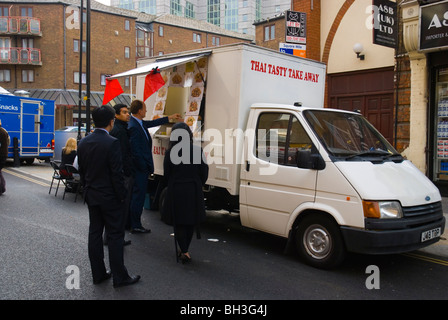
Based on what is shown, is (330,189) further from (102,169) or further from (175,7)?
(175,7)

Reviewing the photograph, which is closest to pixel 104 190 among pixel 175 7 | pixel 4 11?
pixel 4 11

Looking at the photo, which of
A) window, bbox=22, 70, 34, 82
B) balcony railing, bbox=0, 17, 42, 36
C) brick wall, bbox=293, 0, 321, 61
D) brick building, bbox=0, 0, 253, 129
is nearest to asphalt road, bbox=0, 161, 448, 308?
brick wall, bbox=293, 0, 321, 61

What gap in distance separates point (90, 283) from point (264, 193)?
252 cm

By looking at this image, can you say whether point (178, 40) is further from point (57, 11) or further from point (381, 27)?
point (381, 27)

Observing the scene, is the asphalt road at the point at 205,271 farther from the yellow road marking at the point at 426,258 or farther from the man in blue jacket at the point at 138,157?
the man in blue jacket at the point at 138,157

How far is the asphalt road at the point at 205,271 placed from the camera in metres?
4.27

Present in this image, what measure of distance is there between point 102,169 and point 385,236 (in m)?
3.20

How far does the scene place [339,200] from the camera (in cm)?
487

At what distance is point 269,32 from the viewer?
4741 centimetres

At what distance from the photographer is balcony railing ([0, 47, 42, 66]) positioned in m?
41.8

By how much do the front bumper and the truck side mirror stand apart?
31.6 inches

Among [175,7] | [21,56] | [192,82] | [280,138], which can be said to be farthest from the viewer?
[175,7]

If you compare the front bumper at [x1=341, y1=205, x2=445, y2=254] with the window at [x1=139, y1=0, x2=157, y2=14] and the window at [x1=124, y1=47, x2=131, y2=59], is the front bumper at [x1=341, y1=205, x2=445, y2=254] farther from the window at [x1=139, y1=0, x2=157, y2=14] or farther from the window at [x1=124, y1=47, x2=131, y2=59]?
the window at [x1=139, y1=0, x2=157, y2=14]

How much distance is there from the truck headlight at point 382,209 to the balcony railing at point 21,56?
4403cm
